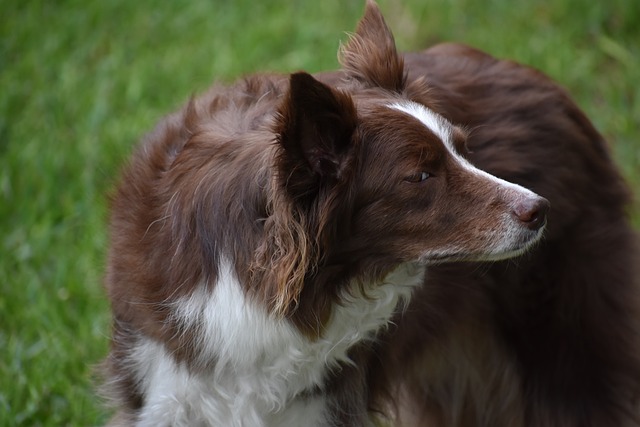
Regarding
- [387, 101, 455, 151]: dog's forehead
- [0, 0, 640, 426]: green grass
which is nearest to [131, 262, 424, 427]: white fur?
[387, 101, 455, 151]: dog's forehead

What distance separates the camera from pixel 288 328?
3340mm

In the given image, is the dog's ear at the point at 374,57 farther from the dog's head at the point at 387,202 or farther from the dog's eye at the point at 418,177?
the dog's eye at the point at 418,177

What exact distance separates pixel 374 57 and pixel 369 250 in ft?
2.24

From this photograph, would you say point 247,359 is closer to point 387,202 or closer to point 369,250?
point 369,250

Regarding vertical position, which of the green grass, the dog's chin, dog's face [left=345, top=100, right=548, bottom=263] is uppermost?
dog's face [left=345, top=100, right=548, bottom=263]

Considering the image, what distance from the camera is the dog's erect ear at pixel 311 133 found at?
287cm

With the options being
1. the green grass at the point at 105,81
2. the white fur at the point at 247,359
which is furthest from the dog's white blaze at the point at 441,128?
the green grass at the point at 105,81

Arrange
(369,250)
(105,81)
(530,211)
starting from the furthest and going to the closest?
(105,81), (369,250), (530,211)

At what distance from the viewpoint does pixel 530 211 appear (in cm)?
318

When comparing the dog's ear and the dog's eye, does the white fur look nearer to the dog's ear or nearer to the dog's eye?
the dog's eye

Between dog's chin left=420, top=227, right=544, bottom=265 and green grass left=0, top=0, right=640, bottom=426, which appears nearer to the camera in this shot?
dog's chin left=420, top=227, right=544, bottom=265

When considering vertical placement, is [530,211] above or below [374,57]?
below

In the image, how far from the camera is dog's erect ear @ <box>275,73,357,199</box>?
2.87 meters

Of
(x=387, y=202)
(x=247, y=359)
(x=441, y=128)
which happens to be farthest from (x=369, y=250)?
(x=247, y=359)
